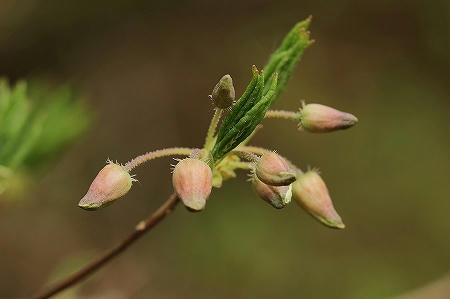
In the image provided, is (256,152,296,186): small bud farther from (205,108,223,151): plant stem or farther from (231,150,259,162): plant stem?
(205,108,223,151): plant stem

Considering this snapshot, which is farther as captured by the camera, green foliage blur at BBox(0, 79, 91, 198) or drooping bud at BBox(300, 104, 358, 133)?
green foliage blur at BBox(0, 79, 91, 198)

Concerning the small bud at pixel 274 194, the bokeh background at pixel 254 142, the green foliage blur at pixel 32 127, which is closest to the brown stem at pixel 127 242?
the small bud at pixel 274 194

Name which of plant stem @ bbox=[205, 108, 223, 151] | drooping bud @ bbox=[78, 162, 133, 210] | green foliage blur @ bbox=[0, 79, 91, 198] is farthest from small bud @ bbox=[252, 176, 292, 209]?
green foliage blur @ bbox=[0, 79, 91, 198]

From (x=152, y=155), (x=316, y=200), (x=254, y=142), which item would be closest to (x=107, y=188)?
(x=152, y=155)

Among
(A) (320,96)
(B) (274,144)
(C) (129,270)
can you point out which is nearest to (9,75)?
(C) (129,270)

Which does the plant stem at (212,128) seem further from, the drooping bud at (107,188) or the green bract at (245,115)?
the drooping bud at (107,188)

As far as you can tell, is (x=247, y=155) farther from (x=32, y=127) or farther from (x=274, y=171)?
(x=32, y=127)
